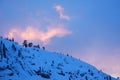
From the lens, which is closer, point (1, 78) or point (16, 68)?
point (1, 78)

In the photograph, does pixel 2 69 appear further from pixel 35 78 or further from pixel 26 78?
pixel 35 78

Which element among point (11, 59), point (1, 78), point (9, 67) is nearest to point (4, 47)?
point (11, 59)

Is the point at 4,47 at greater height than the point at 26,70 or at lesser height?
greater

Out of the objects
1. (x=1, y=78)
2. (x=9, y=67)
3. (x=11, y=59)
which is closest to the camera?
(x=1, y=78)

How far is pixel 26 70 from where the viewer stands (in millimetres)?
196250

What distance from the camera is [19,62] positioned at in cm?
19825

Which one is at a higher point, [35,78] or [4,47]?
[4,47]

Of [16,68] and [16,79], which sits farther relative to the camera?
[16,68]

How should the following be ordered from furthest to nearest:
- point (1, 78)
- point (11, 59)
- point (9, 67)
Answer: point (11, 59) < point (9, 67) < point (1, 78)

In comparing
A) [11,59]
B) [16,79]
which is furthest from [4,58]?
[16,79]

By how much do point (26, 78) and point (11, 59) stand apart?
1722 centimetres

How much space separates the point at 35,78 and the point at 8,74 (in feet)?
93.8

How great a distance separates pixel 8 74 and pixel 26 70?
24.0m

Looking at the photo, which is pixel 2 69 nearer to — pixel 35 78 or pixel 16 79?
pixel 16 79
